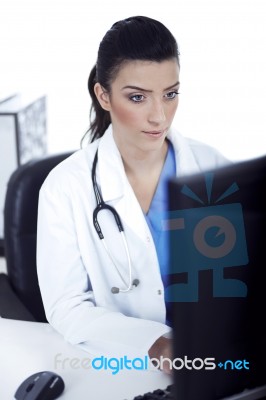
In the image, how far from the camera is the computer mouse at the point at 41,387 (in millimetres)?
890

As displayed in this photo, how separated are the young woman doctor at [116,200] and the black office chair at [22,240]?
73 mm

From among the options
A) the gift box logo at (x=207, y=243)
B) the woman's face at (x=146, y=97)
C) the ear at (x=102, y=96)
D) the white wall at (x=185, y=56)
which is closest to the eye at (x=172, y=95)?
the woman's face at (x=146, y=97)

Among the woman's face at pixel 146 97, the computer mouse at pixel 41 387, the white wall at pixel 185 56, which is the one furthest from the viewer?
the white wall at pixel 185 56

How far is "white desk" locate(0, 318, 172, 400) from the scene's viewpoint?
923mm

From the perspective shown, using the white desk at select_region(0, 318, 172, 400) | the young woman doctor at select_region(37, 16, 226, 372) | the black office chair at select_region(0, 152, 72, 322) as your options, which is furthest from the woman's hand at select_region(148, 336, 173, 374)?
the black office chair at select_region(0, 152, 72, 322)

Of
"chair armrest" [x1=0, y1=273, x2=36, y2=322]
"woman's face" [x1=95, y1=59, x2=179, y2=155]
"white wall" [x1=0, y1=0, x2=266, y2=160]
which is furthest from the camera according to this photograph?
"white wall" [x1=0, y1=0, x2=266, y2=160]

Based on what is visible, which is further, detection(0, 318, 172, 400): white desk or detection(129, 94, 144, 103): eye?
detection(129, 94, 144, 103): eye

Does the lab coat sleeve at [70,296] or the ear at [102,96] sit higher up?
the ear at [102,96]

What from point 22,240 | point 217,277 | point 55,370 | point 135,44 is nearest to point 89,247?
point 22,240

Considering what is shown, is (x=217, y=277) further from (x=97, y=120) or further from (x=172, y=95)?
(x=97, y=120)

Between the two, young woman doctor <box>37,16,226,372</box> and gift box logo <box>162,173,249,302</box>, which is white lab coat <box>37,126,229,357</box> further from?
gift box logo <box>162,173,249,302</box>

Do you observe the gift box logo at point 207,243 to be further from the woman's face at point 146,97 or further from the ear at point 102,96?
the ear at point 102,96

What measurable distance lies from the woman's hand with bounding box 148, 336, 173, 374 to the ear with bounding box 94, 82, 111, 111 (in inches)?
20.3

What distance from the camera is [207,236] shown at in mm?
623
